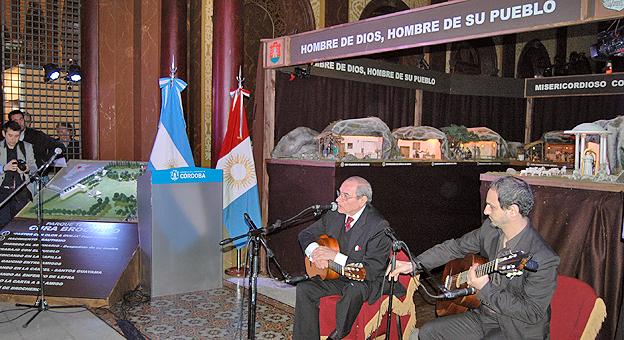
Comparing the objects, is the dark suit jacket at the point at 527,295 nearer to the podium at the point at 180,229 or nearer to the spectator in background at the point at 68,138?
the podium at the point at 180,229

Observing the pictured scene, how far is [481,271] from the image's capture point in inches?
115

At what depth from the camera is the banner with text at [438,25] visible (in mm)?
3682

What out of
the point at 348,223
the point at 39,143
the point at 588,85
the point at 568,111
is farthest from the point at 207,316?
the point at 568,111

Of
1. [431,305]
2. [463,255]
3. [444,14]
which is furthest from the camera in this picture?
[431,305]

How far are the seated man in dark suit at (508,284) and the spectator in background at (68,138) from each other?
23.4ft

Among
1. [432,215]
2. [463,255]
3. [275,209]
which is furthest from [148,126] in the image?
[463,255]

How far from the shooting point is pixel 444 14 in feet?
13.9

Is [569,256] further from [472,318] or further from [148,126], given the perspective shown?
[148,126]

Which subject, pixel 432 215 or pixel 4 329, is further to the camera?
pixel 432 215

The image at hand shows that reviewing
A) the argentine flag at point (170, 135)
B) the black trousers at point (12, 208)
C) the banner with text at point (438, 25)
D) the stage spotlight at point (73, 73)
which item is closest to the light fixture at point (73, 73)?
the stage spotlight at point (73, 73)

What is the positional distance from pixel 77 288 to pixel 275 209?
2.27 m

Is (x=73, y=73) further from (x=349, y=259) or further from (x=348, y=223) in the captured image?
(x=349, y=259)

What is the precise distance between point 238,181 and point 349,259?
8.66ft

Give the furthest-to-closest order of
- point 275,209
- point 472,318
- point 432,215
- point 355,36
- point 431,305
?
point 432,215 < point 275,209 < point 431,305 < point 355,36 < point 472,318
